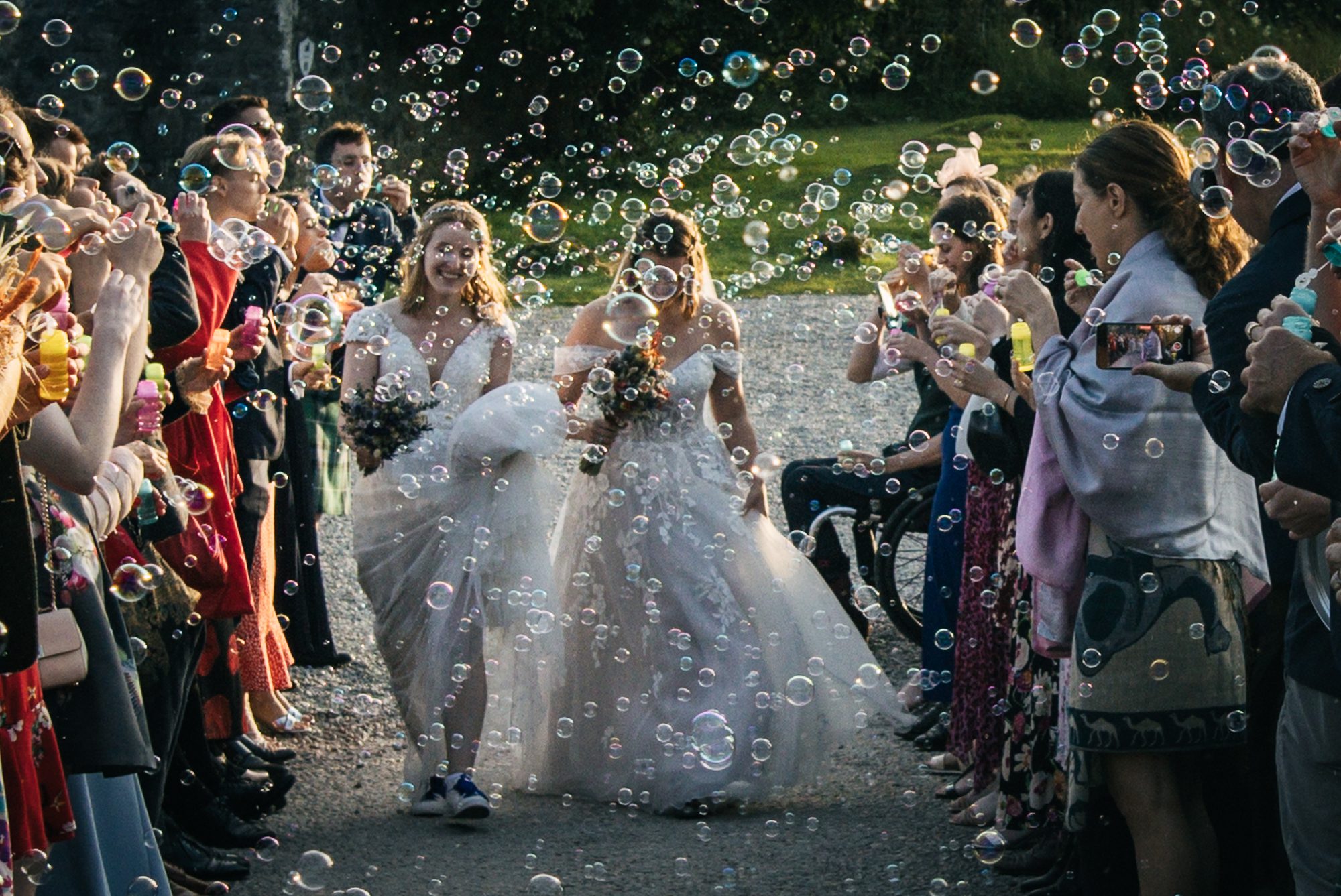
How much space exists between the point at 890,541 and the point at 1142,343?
3069 mm

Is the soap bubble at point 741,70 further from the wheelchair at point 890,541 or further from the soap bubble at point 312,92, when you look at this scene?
the wheelchair at point 890,541

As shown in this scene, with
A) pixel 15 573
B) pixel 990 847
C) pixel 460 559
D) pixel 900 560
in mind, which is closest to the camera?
pixel 15 573

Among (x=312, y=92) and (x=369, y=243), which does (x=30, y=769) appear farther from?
(x=369, y=243)

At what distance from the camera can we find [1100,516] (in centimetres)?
336

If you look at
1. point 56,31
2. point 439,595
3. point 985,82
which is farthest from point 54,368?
point 985,82

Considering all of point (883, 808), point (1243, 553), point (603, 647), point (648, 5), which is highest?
point (648, 5)

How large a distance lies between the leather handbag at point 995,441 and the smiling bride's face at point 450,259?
71.6 inches

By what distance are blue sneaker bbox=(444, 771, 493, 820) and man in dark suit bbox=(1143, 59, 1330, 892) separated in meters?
2.08

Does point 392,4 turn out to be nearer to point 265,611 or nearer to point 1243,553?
point 265,611

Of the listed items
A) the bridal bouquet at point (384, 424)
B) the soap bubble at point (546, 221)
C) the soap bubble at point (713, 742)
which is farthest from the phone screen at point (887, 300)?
the bridal bouquet at point (384, 424)

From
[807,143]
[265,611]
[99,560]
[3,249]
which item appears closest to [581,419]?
[265,611]

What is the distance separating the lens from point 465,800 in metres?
4.61

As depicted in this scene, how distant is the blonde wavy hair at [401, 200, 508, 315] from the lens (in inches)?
205

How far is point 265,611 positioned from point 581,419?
1280mm
